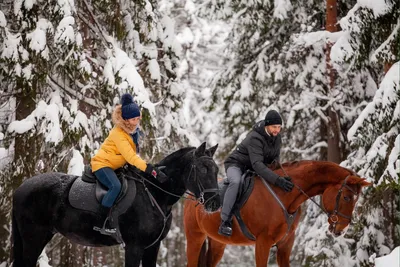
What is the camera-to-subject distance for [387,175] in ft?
30.2

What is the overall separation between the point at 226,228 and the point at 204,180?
6.31 feet

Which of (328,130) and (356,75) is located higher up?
(356,75)

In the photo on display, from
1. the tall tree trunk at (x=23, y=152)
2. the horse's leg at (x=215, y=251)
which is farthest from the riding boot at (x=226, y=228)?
the tall tree trunk at (x=23, y=152)

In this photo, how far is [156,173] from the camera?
21.7 ft

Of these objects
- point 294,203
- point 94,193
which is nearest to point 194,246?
point 294,203

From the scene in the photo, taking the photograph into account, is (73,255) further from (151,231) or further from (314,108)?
(314,108)

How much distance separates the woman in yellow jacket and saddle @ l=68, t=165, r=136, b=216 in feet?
0.36

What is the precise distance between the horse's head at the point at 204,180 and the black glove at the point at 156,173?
0.32 metres

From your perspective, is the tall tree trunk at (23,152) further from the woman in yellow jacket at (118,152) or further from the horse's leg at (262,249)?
the horse's leg at (262,249)

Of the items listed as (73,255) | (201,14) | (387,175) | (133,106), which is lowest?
(73,255)

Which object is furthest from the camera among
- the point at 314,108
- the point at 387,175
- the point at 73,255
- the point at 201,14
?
the point at 201,14

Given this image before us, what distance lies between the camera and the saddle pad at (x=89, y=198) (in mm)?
6836

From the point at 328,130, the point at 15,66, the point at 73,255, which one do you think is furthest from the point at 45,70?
the point at 328,130

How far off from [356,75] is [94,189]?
9786 millimetres
